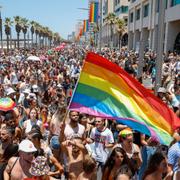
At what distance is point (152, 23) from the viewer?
43.9 metres

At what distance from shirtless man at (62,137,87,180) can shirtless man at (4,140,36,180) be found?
2.91ft

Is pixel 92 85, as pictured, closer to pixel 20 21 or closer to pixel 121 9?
pixel 121 9

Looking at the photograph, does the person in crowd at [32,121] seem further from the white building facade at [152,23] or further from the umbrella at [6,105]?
the white building facade at [152,23]

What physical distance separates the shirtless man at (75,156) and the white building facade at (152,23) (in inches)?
669

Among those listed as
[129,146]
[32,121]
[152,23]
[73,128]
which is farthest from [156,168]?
[152,23]

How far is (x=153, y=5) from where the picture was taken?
144 ft

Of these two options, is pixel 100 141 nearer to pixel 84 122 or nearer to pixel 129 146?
pixel 84 122

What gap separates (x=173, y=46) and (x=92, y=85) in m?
34.7

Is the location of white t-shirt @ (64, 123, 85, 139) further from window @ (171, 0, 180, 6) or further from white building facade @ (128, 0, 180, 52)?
window @ (171, 0, 180, 6)

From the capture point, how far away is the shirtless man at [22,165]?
464 cm

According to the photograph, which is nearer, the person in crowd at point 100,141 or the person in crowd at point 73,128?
the person in crowd at point 73,128

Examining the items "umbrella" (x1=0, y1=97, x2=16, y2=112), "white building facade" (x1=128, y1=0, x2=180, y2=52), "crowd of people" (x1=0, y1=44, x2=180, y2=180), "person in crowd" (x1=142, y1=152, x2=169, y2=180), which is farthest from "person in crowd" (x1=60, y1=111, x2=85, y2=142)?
"white building facade" (x1=128, y1=0, x2=180, y2=52)

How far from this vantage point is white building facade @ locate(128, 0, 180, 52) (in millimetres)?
35866

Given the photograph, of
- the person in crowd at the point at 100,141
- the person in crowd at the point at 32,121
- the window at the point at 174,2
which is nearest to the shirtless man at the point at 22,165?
the person in crowd at the point at 100,141
